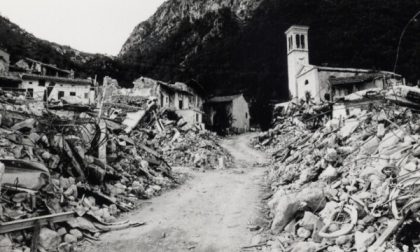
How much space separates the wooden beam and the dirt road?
100 cm


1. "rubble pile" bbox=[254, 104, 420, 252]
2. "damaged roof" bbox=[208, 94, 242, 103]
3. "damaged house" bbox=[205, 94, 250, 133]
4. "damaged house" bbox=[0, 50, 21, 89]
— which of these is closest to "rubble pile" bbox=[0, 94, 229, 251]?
"rubble pile" bbox=[254, 104, 420, 252]

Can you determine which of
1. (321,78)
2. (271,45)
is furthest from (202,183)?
(271,45)

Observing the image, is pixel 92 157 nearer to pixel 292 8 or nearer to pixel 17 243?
pixel 17 243

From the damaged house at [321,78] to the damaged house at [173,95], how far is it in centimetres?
1258

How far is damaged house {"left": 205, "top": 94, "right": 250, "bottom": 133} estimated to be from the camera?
42469 millimetres

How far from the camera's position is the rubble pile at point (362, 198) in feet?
17.3

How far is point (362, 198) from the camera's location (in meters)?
6.44

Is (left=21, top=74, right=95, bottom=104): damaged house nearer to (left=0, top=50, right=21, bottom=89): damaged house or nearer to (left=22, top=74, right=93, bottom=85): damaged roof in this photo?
(left=22, top=74, right=93, bottom=85): damaged roof

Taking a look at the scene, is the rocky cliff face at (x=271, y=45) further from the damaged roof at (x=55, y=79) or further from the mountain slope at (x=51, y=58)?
the damaged roof at (x=55, y=79)

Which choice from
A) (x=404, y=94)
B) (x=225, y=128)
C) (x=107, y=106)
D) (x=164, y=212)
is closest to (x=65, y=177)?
(x=164, y=212)

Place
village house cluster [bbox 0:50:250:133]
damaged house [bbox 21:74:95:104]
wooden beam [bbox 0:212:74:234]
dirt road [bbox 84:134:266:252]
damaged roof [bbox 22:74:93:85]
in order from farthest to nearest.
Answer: damaged house [bbox 21:74:95:104] < damaged roof [bbox 22:74:93:85] < village house cluster [bbox 0:50:250:133] < dirt road [bbox 84:134:266:252] < wooden beam [bbox 0:212:74:234]

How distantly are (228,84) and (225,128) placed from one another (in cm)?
1480

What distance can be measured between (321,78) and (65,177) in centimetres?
3164

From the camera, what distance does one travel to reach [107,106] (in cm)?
2867
